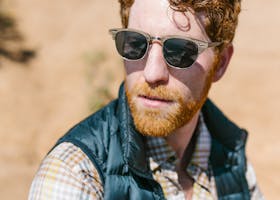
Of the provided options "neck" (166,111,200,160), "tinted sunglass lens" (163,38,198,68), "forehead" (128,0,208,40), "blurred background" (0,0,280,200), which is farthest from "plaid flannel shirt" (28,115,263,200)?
"blurred background" (0,0,280,200)

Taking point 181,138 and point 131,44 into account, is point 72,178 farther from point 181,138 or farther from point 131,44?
point 181,138

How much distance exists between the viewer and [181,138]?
2201 millimetres

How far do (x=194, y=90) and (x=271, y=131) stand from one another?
241 inches

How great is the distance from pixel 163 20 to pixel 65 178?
630 mm

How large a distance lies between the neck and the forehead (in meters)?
0.41

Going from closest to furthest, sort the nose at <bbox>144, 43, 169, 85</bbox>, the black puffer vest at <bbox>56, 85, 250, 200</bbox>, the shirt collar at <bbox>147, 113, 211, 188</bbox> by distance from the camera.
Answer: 1. the black puffer vest at <bbox>56, 85, 250, 200</bbox>
2. the nose at <bbox>144, 43, 169, 85</bbox>
3. the shirt collar at <bbox>147, 113, 211, 188</bbox>

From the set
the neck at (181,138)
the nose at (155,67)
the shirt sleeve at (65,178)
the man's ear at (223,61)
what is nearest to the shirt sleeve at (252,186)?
→ the neck at (181,138)

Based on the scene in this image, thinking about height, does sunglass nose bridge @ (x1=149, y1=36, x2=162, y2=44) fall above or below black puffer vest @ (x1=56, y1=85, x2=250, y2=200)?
above

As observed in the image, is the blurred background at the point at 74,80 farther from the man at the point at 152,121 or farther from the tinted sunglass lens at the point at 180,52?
the tinted sunglass lens at the point at 180,52

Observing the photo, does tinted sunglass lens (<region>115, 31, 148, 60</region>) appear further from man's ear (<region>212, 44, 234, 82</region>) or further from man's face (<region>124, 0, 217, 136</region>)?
man's ear (<region>212, 44, 234, 82</region>)

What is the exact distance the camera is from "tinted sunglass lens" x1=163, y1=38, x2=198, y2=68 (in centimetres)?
188

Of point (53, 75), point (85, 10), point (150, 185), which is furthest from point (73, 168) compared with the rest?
point (85, 10)

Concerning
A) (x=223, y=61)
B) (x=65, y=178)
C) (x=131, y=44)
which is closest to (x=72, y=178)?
(x=65, y=178)

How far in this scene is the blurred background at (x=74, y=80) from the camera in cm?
738
